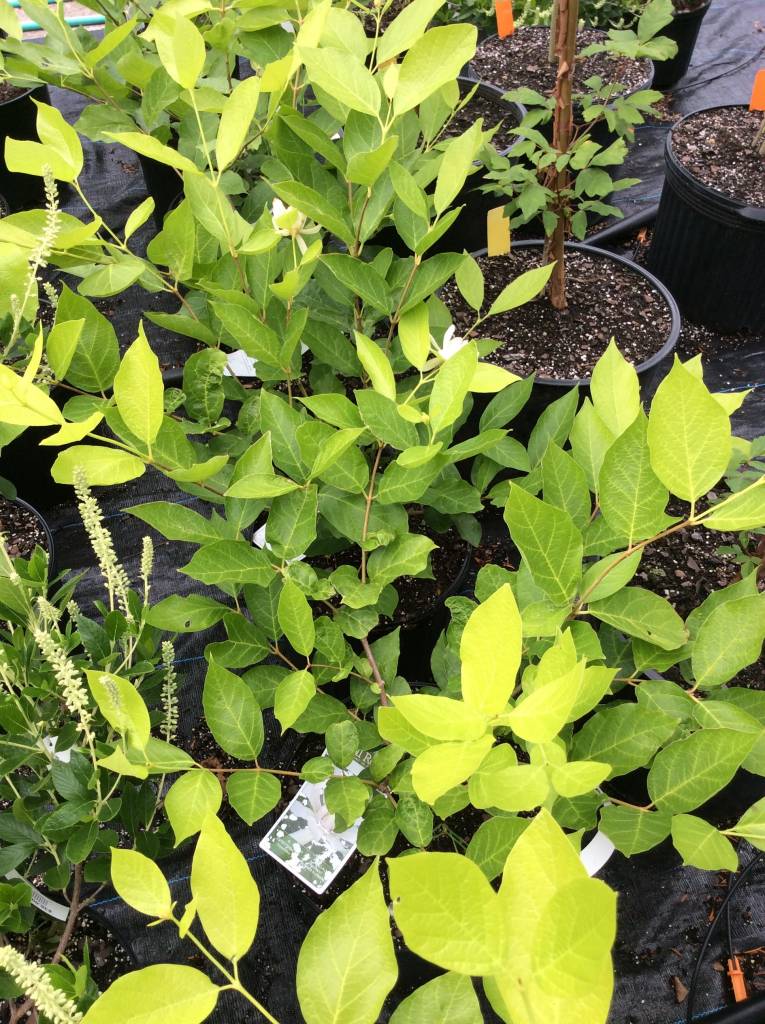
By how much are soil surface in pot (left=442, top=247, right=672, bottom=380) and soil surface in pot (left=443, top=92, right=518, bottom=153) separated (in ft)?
2.21

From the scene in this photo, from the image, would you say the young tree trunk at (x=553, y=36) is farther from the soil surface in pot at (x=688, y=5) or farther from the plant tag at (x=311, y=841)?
the plant tag at (x=311, y=841)

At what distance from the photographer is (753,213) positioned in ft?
6.11

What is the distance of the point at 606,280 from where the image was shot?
1768 millimetres

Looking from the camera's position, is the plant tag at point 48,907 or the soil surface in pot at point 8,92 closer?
the plant tag at point 48,907

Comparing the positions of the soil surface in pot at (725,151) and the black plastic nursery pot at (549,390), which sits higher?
the soil surface in pot at (725,151)

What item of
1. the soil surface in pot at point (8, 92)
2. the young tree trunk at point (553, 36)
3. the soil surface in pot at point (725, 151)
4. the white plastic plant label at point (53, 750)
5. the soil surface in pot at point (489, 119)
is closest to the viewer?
the white plastic plant label at point (53, 750)

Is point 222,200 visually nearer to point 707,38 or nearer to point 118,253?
point 118,253

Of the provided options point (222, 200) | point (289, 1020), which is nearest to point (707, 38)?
point (222, 200)

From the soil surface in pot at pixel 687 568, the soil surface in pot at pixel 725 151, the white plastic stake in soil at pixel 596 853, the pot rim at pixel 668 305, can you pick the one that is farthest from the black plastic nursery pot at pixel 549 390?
the white plastic stake in soil at pixel 596 853

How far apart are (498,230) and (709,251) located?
80 centimetres

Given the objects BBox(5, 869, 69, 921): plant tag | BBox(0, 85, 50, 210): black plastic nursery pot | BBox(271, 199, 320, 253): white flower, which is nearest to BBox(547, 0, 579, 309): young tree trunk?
BBox(271, 199, 320, 253): white flower

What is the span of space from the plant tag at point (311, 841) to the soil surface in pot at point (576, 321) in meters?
0.94

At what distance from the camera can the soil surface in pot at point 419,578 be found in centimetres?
124

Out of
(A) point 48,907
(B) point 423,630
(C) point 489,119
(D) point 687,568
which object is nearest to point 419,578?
(B) point 423,630
